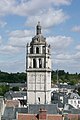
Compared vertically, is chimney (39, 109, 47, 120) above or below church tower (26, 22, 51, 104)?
below

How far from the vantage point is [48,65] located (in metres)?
53.0

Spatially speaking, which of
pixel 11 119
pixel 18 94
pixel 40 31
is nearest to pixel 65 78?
pixel 18 94

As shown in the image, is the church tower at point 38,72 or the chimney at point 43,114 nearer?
the chimney at point 43,114

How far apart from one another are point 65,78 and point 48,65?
142432 mm

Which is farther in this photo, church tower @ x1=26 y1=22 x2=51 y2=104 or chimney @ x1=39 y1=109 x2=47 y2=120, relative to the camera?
church tower @ x1=26 y1=22 x2=51 y2=104

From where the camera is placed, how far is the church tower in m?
52.5

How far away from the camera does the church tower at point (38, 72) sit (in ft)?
172

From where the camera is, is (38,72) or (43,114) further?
(38,72)

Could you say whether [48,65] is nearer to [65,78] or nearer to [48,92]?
[48,92]

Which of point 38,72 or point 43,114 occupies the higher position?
point 38,72

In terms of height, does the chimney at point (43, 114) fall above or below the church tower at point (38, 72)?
below

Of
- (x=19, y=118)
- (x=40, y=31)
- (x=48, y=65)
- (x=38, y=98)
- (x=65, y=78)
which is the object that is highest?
(x=65, y=78)

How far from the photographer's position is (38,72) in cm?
5266

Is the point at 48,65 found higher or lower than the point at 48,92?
higher
